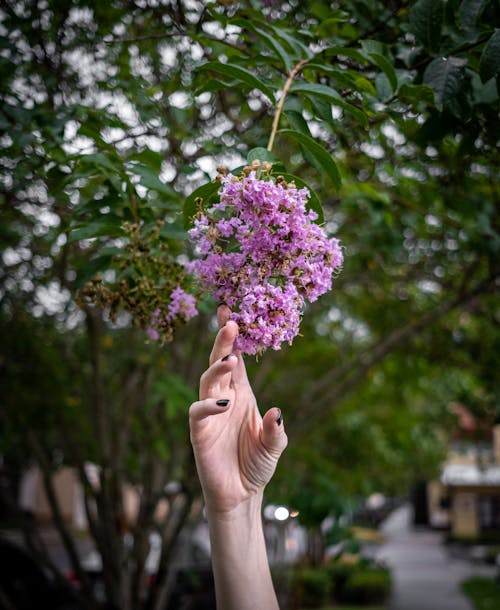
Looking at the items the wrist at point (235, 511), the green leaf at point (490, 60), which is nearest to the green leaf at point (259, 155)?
the green leaf at point (490, 60)

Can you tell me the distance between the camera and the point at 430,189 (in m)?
3.19

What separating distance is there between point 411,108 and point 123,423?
336cm

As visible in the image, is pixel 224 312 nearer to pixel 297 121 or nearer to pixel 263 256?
pixel 263 256

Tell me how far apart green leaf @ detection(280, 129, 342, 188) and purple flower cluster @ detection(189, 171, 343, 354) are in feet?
0.63

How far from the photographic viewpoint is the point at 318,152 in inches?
59.5

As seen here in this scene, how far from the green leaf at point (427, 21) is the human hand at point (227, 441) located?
98cm

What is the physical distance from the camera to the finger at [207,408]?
4.32ft

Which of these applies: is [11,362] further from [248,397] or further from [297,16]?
[248,397]

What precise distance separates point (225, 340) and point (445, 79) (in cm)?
93

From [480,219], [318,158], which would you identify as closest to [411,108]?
[318,158]

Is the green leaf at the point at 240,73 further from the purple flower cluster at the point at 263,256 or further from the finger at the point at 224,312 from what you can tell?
the finger at the point at 224,312

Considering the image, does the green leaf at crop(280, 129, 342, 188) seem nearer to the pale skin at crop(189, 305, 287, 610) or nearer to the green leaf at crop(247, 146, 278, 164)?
the green leaf at crop(247, 146, 278, 164)

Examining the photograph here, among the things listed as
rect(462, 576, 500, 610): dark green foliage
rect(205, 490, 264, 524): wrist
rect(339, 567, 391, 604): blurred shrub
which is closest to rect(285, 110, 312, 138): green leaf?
rect(205, 490, 264, 524): wrist

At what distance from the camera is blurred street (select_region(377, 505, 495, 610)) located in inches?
431
